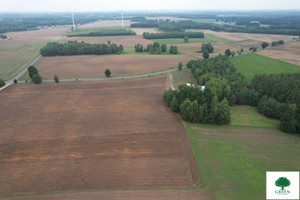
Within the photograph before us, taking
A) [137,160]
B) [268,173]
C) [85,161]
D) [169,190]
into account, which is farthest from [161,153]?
[268,173]

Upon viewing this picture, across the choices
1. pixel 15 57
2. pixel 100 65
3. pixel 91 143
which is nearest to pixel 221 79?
pixel 91 143

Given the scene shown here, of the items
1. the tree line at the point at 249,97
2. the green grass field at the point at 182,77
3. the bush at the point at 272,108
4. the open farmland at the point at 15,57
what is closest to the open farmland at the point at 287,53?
the tree line at the point at 249,97

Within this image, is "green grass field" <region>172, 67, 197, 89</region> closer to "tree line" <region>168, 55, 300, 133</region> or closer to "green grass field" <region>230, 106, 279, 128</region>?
"tree line" <region>168, 55, 300, 133</region>

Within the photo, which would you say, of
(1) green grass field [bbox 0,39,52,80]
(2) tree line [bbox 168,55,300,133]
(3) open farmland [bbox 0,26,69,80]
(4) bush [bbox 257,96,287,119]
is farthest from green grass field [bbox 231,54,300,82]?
(3) open farmland [bbox 0,26,69,80]

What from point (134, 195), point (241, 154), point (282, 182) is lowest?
point (134, 195)

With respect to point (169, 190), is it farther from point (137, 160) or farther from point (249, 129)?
point (249, 129)

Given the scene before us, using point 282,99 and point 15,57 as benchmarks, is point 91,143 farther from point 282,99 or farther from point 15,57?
point 15,57
